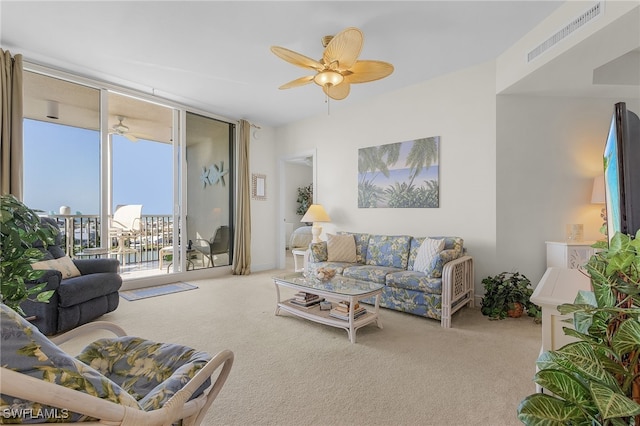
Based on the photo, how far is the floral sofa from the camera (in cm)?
303

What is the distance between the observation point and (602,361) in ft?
1.90

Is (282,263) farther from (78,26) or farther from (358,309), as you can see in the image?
(78,26)

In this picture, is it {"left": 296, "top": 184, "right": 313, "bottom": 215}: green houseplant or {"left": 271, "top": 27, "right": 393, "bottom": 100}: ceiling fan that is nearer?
{"left": 271, "top": 27, "right": 393, "bottom": 100}: ceiling fan

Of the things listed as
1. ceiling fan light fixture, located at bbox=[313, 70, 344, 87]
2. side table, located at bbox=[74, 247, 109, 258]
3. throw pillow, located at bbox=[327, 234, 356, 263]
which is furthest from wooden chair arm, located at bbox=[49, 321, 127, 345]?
side table, located at bbox=[74, 247, 109, 258]

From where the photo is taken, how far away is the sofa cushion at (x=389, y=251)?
3.79 metres

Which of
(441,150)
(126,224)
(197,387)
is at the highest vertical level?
(441,150)

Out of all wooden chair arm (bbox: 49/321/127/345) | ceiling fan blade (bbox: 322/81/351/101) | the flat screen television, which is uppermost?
ceiling fan blade (bbox: 322/81/351/101)

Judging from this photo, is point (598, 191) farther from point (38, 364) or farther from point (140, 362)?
point (38, 364)

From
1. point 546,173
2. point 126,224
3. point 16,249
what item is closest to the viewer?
point 16,249

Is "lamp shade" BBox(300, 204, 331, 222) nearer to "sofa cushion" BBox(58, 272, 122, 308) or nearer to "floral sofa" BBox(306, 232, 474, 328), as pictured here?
"floral sofa" BBox(306, 232, 474, 328)

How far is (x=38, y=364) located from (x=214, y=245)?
16.1ft

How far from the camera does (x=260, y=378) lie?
6.60ft

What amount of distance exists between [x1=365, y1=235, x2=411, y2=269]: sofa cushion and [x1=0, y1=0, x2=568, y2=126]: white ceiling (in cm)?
211

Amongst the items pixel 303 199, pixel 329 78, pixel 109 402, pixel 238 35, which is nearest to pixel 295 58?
pixel 329 78
